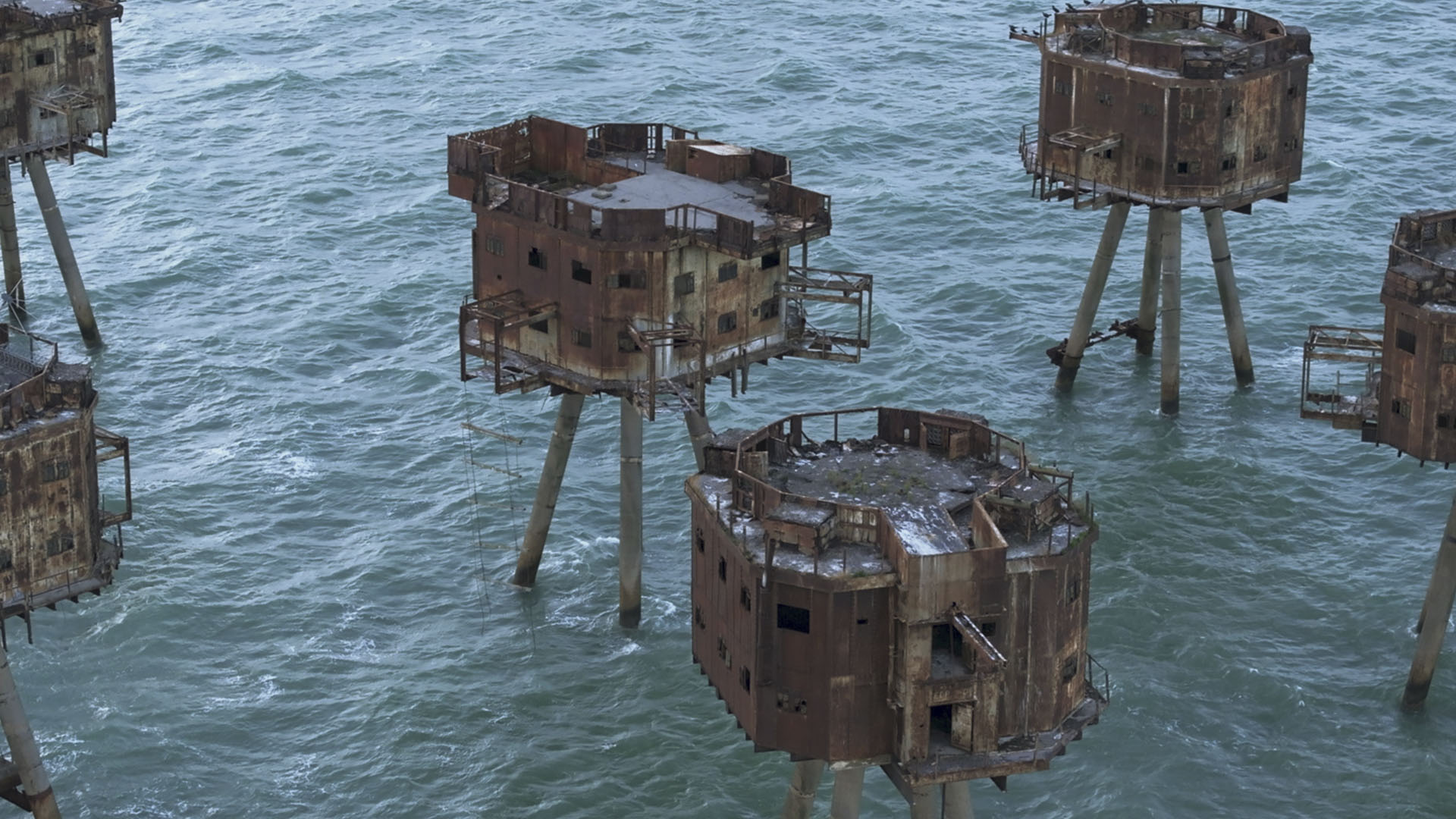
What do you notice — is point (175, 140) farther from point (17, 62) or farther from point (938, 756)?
point (938, 756)

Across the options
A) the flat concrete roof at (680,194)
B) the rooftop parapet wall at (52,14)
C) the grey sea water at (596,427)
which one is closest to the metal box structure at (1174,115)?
the grey sea water at (596,427)

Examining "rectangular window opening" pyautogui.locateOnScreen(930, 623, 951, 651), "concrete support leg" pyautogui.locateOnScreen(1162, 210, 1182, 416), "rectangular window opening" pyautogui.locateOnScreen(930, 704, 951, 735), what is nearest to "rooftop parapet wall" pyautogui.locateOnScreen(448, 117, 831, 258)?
"rectangular window opening" pyautogui.locateOnScreen(930, 623, 951, 651)

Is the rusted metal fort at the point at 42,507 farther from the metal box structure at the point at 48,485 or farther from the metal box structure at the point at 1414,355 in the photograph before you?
the metal box structure at the point at 1414,355

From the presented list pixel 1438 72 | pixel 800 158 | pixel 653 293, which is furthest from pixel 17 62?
pixel 1438 72

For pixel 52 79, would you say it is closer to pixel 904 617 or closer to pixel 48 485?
pixel 48 485

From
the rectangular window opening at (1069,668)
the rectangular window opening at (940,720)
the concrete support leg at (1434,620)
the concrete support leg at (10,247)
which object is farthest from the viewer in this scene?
the concrete support leg at (10,247)
